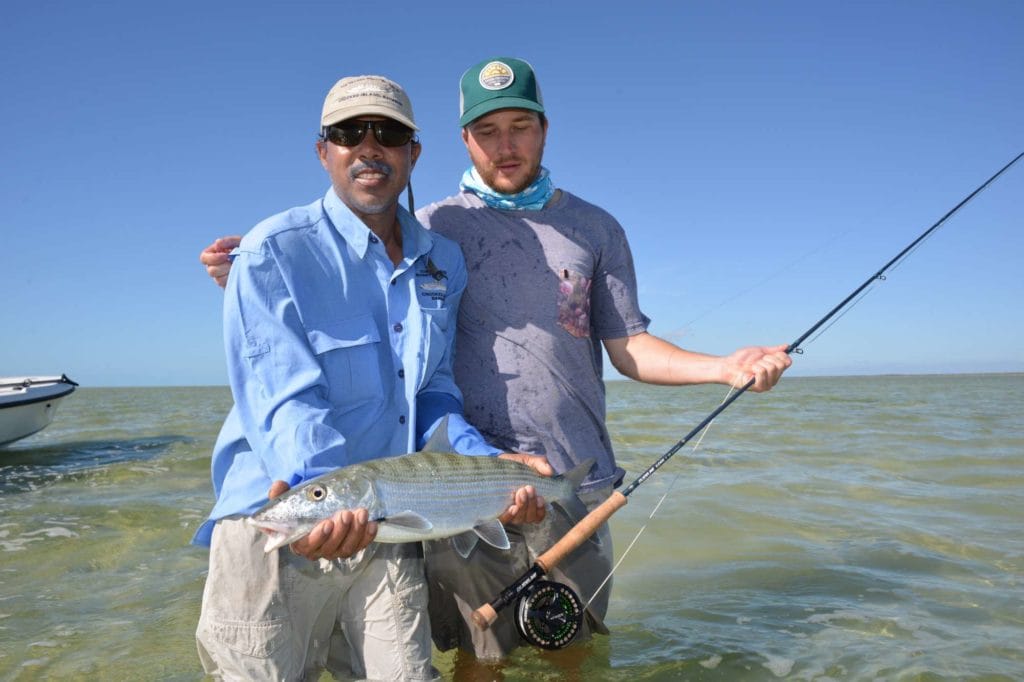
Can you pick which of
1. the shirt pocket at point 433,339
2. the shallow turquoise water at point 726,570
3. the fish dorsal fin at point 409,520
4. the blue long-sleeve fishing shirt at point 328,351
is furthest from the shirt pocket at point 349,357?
the shallow turquoise water at point 726,570

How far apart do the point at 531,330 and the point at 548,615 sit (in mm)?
1432

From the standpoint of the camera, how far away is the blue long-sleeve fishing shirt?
291 cm

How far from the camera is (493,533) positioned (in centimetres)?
321

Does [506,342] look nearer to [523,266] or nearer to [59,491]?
[523,266]

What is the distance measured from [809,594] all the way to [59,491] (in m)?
10.1

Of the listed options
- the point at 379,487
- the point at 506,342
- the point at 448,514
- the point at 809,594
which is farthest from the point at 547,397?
the point at 809,594

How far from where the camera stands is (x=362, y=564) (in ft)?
10.2

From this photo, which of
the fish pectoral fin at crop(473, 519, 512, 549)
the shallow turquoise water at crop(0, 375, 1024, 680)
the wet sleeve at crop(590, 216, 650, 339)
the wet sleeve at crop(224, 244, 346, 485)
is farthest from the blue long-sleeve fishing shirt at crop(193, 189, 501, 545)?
the shallow turquoise water at crop(0, 375, 1024, 680)

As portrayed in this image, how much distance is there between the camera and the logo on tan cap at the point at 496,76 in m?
3.82

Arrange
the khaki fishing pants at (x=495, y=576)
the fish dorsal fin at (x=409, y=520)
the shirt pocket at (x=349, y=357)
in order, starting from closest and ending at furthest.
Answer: the fish dorsal fin at (x=409, y=520) < the shirt pocket at (x=349, y=357) < the khaki fishing pants at (x=495, y=576)

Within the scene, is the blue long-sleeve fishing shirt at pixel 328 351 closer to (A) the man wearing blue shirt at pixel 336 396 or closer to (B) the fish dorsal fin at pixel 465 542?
(A) the man wearing blue shirt at pixel 336 396

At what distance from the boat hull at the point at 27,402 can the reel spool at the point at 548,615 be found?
47.0 feet

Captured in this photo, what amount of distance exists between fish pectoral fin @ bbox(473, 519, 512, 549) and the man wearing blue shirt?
158mm

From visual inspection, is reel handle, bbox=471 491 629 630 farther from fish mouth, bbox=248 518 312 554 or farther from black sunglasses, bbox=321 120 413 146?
black sunglasses, bbox=321 120 413 146
